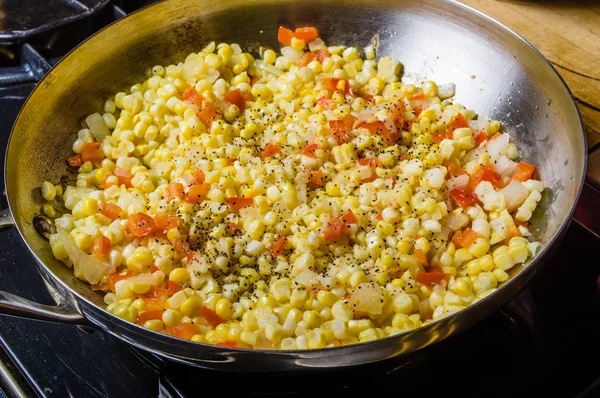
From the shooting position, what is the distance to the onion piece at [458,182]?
6.10ft

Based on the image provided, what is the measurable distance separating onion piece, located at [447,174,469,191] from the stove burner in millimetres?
1633

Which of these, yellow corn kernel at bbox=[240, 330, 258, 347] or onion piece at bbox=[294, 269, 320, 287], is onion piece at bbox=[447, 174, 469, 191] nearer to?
onion piece at bbox=[294, 269, 320, 287]

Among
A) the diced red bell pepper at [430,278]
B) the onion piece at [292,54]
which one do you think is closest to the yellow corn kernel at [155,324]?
the diced red bell pepper at [430,278]

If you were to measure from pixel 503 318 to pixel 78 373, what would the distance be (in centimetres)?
114

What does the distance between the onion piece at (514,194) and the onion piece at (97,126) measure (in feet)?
4.33

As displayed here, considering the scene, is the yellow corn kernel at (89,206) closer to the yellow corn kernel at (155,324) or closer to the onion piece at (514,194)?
the yellow corn kernel at (155,324)

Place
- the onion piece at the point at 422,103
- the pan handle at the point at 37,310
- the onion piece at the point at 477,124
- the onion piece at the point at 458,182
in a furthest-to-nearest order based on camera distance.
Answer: the onion piece at the point at 422,103
the onion piece at the point at 477,124
the onion piece at the point at 458,182
the pan handle at the point at 37,310

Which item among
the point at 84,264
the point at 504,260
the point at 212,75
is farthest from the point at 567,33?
the point at 84,264

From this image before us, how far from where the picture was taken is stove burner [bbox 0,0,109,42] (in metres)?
2.40

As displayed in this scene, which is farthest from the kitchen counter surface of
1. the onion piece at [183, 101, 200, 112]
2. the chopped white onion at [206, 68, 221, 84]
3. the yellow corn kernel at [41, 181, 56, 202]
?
the yellow corn kernel at [41, 181, 56, 202]

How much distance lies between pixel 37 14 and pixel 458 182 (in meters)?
1.86

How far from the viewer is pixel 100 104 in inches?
83.4

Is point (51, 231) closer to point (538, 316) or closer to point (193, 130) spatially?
point (193, 130)

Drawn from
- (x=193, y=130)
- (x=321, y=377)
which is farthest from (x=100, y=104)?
(x=321, y=377)
